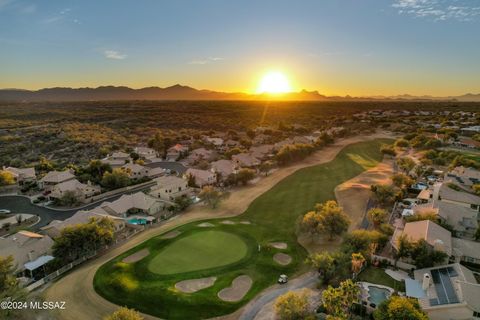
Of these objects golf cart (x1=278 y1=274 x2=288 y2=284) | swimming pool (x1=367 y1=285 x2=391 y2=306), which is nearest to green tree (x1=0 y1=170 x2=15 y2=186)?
golf cart (x1=278 y1=274 x2=288 y2=284)

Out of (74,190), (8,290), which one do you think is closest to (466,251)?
(8,290)

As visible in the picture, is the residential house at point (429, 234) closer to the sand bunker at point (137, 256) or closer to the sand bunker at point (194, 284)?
the sand bunker at point (194, 284)

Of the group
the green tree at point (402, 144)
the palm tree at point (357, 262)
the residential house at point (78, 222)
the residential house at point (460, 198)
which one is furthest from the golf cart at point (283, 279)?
the green tree at point (402, 144)

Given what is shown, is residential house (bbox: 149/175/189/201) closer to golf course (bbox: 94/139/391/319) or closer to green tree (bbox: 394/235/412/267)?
golf course (bbox: 94/139/391/319)

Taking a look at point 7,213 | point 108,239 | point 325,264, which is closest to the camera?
point 325,264

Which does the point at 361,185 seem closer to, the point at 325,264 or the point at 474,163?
the point at 474,163

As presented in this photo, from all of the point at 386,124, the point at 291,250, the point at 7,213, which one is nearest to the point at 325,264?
the point at 291,250
